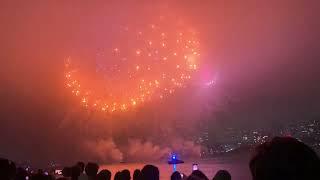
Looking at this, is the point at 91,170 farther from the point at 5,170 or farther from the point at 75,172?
the point at 5,170

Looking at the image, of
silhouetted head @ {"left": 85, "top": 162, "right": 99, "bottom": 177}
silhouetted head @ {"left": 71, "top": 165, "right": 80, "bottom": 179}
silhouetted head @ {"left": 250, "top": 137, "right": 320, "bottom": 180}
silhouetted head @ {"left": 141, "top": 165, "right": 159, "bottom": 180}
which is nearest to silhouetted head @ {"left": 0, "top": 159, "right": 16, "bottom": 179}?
silhouetted head @ {"left": 141, "top": 165, "right": 159, "bottom": 180}

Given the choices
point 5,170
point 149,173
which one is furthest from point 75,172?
A: point 5,170

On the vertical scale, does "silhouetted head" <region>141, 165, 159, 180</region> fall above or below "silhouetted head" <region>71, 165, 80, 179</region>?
below

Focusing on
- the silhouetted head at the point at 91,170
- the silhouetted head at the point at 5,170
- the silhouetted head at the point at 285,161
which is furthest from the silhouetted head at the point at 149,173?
the silhouetted head at the point at 285,161

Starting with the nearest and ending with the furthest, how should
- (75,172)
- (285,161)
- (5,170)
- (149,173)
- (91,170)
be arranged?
(285,161) → (5,170) → (149,173) → (75,172) → (91,170)

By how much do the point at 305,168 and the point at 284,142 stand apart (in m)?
0.28

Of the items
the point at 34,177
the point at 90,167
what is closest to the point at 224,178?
the point at 34,177

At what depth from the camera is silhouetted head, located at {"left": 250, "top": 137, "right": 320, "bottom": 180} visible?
345 cm

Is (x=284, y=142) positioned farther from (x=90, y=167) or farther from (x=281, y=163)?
(x=90, y=167)

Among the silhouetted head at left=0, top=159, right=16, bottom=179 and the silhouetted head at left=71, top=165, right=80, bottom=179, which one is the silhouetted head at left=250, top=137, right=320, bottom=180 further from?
the silhouetted head at left=71, top=165, right=80, bottom=179

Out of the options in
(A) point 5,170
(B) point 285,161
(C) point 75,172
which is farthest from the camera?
(C) point 75,172

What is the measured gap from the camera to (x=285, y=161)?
349cm

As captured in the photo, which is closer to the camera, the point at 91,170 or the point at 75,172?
the point at 75,172

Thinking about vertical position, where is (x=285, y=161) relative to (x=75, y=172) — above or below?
below
